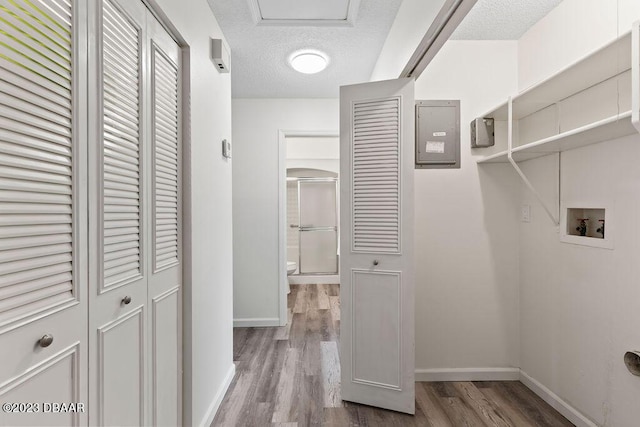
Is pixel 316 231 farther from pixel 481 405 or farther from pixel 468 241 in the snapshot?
pixel 481 405

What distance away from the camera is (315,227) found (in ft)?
21.2

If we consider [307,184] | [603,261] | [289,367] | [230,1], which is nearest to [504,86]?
[603,261]

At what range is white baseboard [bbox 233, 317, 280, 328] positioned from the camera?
404cm

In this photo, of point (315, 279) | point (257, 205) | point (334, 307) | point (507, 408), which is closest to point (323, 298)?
point (334, 307)

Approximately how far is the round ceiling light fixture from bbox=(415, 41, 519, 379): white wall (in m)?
0.85

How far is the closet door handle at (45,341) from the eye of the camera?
89 cm

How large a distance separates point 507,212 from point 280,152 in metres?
2.32

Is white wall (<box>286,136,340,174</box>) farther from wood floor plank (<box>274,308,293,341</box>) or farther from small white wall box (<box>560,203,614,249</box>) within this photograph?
small white wall box (<box>560,203,614,249</box>)

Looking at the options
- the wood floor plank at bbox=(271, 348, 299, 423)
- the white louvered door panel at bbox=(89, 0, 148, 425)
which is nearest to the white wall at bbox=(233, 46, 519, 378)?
the wood floor plank at bbox=(271, 348, 299, 423)

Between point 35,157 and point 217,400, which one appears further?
point 217,400

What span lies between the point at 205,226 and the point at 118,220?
859 millimetres

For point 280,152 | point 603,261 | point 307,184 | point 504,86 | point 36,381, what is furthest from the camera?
point 307,184

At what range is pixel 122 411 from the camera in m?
1.27

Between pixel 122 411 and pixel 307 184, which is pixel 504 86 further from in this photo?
pixel 307 184
